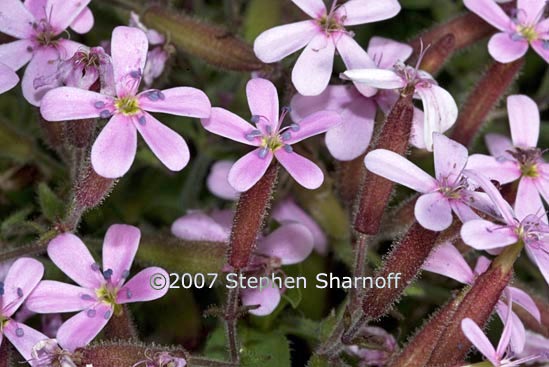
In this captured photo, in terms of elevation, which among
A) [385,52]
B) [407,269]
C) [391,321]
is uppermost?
[385,52]

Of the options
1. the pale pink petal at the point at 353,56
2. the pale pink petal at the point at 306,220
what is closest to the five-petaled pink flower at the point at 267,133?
the pale pink petal at the point at 353,56

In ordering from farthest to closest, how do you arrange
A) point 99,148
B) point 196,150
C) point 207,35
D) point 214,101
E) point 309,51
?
point 196,150
point 214,101
point 207,35
point 309,51
point 99,148

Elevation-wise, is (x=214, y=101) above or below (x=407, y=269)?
below

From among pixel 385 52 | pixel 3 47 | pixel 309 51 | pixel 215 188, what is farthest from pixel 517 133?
pixel 3 47

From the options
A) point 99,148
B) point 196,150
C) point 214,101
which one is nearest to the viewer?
point 99,148

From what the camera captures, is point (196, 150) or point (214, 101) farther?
point (196, 150)

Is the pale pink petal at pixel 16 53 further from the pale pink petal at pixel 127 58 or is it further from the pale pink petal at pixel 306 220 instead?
the pale pink petal at pixel 306 220

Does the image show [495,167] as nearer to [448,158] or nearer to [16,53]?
[448,158]

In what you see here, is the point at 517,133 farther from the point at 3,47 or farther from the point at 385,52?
the point at 3,47
